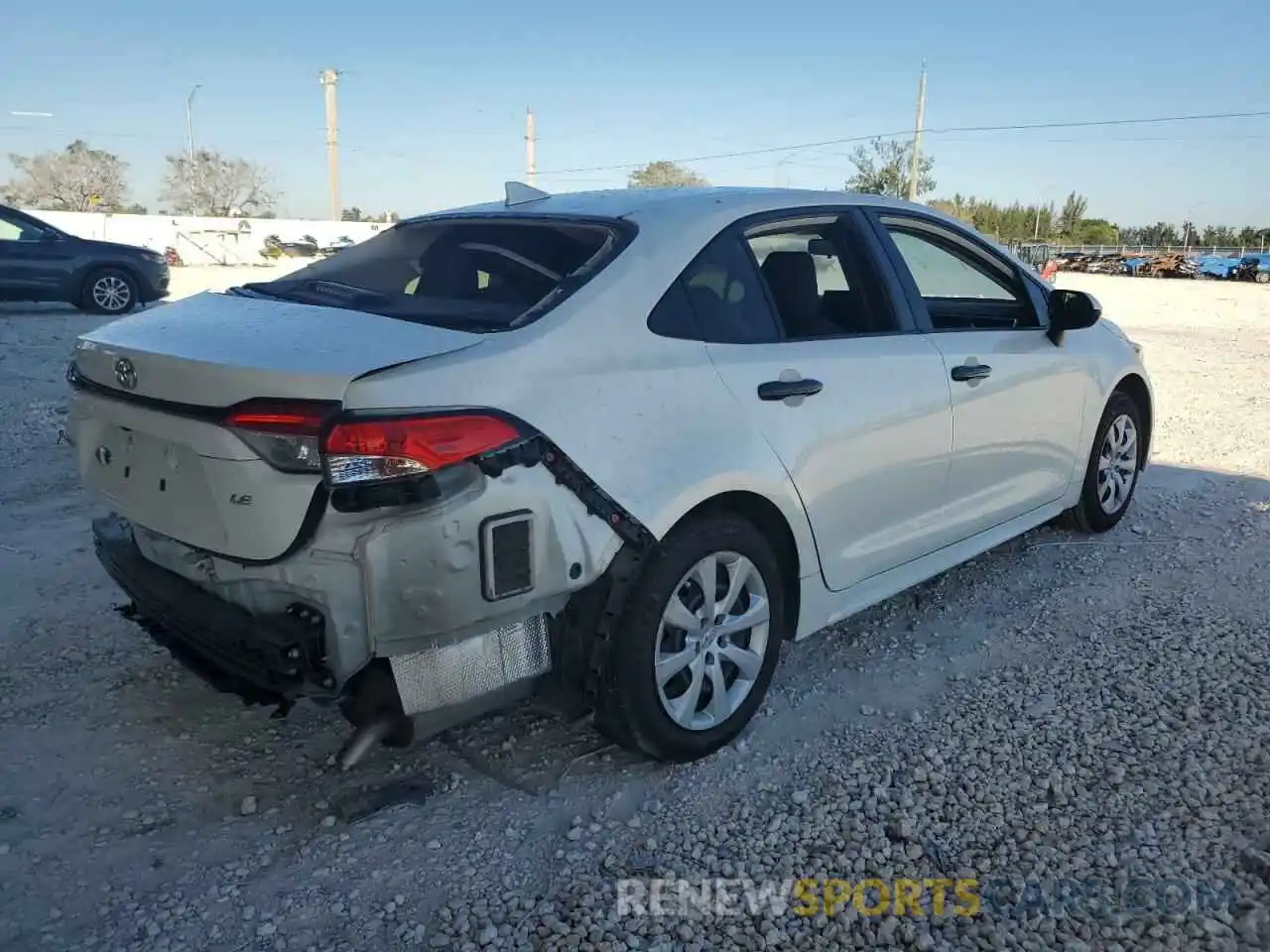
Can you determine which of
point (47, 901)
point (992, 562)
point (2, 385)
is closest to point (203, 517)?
point (47, 901)

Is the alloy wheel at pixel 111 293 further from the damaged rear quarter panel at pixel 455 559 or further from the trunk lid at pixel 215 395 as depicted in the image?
the damaged rear quarter panel at pixel 455 559

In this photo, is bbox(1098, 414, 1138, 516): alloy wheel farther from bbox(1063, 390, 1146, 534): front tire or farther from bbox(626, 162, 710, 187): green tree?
bbox(626, 162, 710, 187): green tree

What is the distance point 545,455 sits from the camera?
2.45 metres

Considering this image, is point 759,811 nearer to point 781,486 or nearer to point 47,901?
point 781,486

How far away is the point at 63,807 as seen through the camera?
9.08ft

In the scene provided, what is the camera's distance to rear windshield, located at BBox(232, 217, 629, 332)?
9.02 ft

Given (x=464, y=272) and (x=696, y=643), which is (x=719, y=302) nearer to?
(x=464, y=272)

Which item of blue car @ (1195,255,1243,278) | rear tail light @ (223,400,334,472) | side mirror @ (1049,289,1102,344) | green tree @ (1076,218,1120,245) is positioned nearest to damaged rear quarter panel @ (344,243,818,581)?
rear tail light @ (223,400,334,472)

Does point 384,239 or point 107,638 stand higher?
point 384,239

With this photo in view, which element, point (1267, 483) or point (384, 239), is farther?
point (1267, 483)

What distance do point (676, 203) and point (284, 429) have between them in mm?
1485

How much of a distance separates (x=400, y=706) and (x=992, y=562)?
324 cm

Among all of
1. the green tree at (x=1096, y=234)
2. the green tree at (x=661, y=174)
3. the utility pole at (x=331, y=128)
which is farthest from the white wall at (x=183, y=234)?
the green tree at (x=1096, y=234)

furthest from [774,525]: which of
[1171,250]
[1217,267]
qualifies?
[1171,250]
